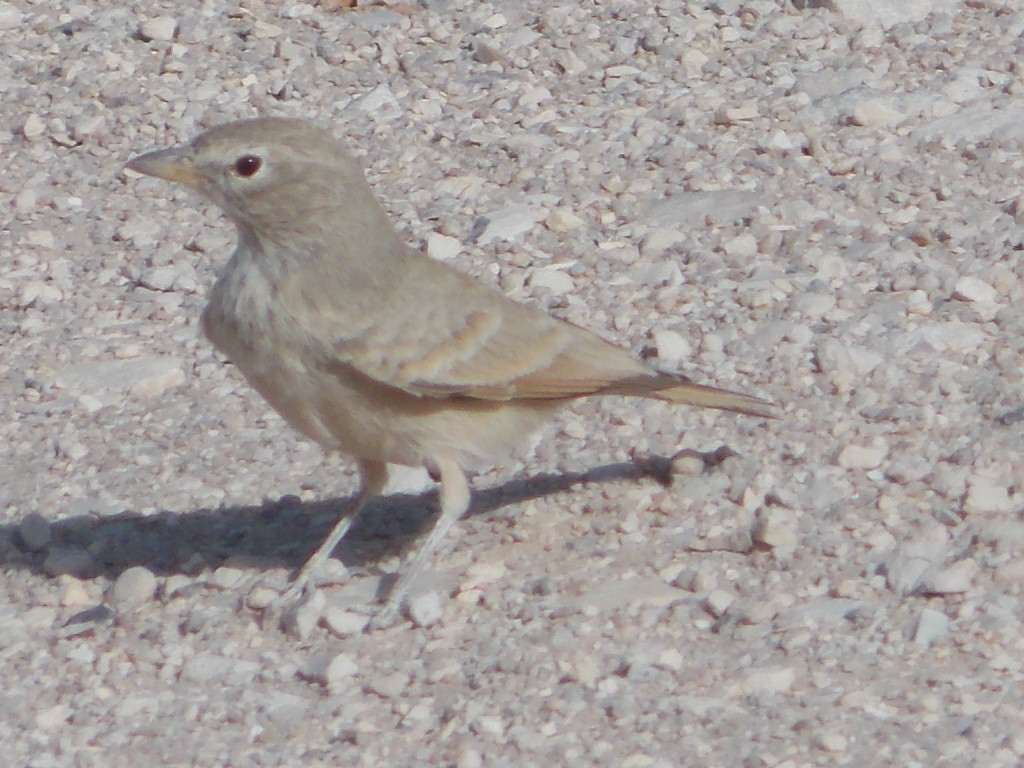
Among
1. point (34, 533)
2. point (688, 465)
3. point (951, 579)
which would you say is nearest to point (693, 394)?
point (688, 465)

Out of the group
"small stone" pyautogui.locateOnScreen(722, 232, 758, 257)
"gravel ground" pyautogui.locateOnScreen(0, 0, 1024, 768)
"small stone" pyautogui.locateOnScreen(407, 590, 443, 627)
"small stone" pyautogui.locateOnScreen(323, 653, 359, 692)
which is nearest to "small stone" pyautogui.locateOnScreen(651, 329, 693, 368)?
"gravel ground" pyautogui.locateOnScreen(0, 0, 1024, 768)

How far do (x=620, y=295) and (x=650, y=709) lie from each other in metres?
2.79

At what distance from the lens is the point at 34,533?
620cm

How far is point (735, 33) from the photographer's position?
30.9ft

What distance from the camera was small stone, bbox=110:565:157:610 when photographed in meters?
5.77

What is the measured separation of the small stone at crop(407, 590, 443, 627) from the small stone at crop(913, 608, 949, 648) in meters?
1.39

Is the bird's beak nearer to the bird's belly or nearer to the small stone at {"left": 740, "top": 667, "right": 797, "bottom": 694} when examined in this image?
the bird's belly

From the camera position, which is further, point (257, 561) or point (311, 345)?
point (257, 561)

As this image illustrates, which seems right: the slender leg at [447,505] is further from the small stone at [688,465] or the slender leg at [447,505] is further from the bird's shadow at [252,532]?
the small stone at [688,465]

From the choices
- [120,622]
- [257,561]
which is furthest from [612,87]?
[120,622]

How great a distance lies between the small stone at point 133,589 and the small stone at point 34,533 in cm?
44

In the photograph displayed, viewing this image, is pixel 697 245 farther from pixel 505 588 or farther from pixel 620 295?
pixel 505 588

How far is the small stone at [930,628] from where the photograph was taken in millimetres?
5137

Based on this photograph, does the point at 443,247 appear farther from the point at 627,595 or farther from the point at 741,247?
the point at 627,595
